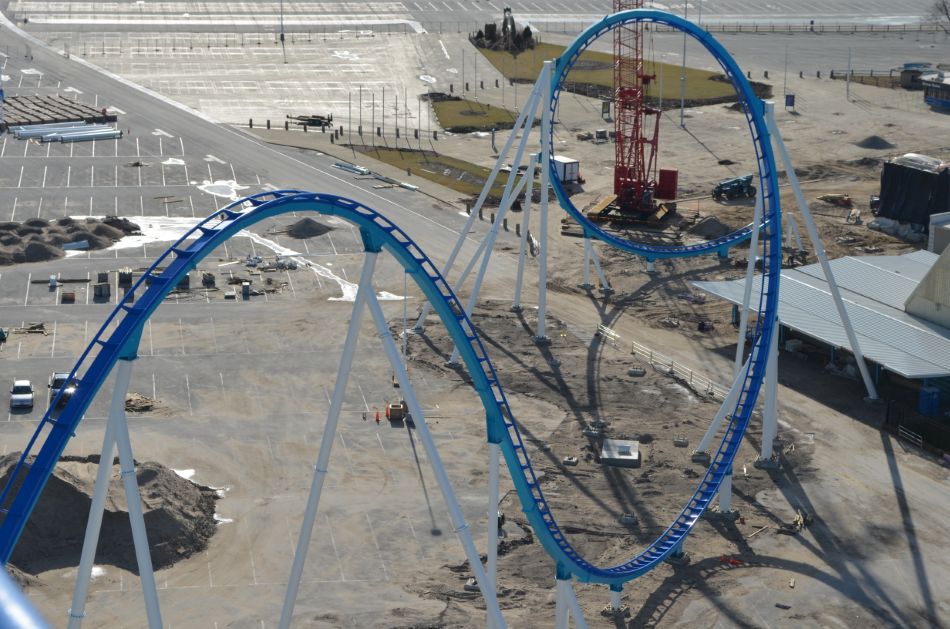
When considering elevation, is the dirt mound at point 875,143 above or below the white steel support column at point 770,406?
above

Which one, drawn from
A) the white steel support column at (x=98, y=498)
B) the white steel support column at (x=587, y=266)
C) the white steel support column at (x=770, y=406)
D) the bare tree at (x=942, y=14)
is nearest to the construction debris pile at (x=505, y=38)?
the bare tree at (x=942, y=14)

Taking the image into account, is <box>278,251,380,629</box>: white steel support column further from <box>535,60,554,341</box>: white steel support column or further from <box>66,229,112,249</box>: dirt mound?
<box>66,229,112,249</box>: dirt mound

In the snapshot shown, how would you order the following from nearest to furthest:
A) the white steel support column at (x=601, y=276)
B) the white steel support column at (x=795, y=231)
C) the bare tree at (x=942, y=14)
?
1. the white steel support column at (x=601, y=276)
2. the white steel support column at (x=795, y=231)
3. the bare tree at (x=942, y=14)

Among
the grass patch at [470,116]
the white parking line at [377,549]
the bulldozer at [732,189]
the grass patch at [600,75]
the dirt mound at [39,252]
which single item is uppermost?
the grass patch at [600,75]

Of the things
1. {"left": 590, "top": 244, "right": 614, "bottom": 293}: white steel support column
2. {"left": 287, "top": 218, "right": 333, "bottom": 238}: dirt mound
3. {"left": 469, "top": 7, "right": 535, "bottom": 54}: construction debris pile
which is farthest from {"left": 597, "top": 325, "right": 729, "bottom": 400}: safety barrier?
{"left": 469, "top": 7, "right": 535, "bottom": 54}: construction debris pile

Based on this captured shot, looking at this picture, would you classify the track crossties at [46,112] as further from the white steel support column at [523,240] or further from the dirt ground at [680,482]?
the white steel support column at [523,240]

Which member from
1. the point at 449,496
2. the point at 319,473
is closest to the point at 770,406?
the point at 449,496
